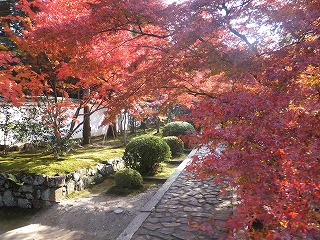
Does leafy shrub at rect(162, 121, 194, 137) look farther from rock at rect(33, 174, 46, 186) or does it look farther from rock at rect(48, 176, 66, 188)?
rock at rect(33, 174, 46, 186)

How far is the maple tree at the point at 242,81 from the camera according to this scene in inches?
102

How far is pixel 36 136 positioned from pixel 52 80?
2517 mm

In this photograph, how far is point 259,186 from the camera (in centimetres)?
274

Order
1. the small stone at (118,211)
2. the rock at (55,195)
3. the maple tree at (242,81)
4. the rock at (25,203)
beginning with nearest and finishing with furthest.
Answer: the maple tree at (242,81), the small stone at (118,211), the rock at (55,195), the rock at (25,203)

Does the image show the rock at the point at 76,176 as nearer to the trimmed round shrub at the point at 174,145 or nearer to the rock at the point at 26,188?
the rock at the point at 26,188

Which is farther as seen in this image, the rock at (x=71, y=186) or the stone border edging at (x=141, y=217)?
the rock at (x=71, y=186)

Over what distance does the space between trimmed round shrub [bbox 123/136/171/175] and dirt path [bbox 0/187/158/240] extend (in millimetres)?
1765

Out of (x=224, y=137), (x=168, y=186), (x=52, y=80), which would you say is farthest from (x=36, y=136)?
(x=224, y=137)

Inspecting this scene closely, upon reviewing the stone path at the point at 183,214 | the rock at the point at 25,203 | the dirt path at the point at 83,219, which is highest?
the stone path at the point at 183,214

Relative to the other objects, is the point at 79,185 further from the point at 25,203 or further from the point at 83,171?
the point at 25,203

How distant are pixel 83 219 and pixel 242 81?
478 cm

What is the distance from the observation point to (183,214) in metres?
5.24

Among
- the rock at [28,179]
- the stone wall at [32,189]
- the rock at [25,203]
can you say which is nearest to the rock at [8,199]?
the stone wall at [32,189]

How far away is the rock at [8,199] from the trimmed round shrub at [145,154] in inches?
145
